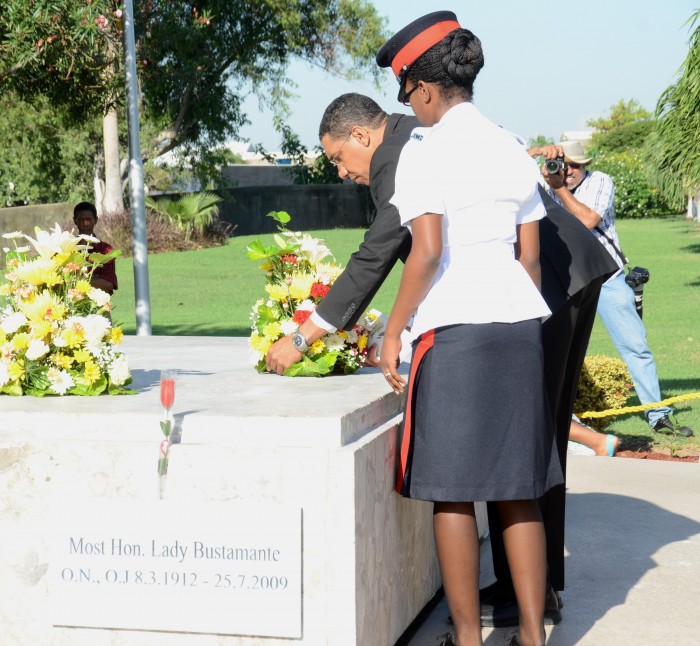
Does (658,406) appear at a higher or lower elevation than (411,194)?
lower

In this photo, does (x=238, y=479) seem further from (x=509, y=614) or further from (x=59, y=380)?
(x=509, y=614)

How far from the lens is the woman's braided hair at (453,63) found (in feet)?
9.39

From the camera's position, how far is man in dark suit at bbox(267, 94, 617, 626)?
3207mm

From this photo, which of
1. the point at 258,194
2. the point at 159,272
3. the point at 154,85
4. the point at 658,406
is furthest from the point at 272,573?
the point at 258,194

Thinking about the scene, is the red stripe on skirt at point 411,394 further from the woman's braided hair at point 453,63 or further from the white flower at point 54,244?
the white flower at point 54,244

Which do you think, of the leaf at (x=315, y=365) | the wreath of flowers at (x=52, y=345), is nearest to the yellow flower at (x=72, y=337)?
the wreath of flowers at (x=52, y=345)

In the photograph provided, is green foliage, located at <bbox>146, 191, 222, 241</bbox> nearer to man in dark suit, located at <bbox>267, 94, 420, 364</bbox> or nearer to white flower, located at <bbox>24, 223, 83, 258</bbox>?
white flower, located at <bbox>24, 223, 83, 258</bbox>

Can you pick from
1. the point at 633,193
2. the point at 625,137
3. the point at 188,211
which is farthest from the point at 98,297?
the point at 625,137

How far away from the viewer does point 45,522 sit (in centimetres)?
304

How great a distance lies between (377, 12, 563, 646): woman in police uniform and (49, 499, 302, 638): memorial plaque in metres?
0.44

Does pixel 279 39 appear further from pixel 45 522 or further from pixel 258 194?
pixel 45 522

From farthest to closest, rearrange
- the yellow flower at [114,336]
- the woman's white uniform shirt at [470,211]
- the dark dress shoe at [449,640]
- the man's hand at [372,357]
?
1. the man's hand at [372,357]
2. the yellow flower at [114,336]
3. the dark dress shoe at [449,640]
4. the woman's white uniform shirt at [470,211]

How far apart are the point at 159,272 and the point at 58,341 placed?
19.8 metres

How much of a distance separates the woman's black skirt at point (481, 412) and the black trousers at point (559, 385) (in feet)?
1.04
